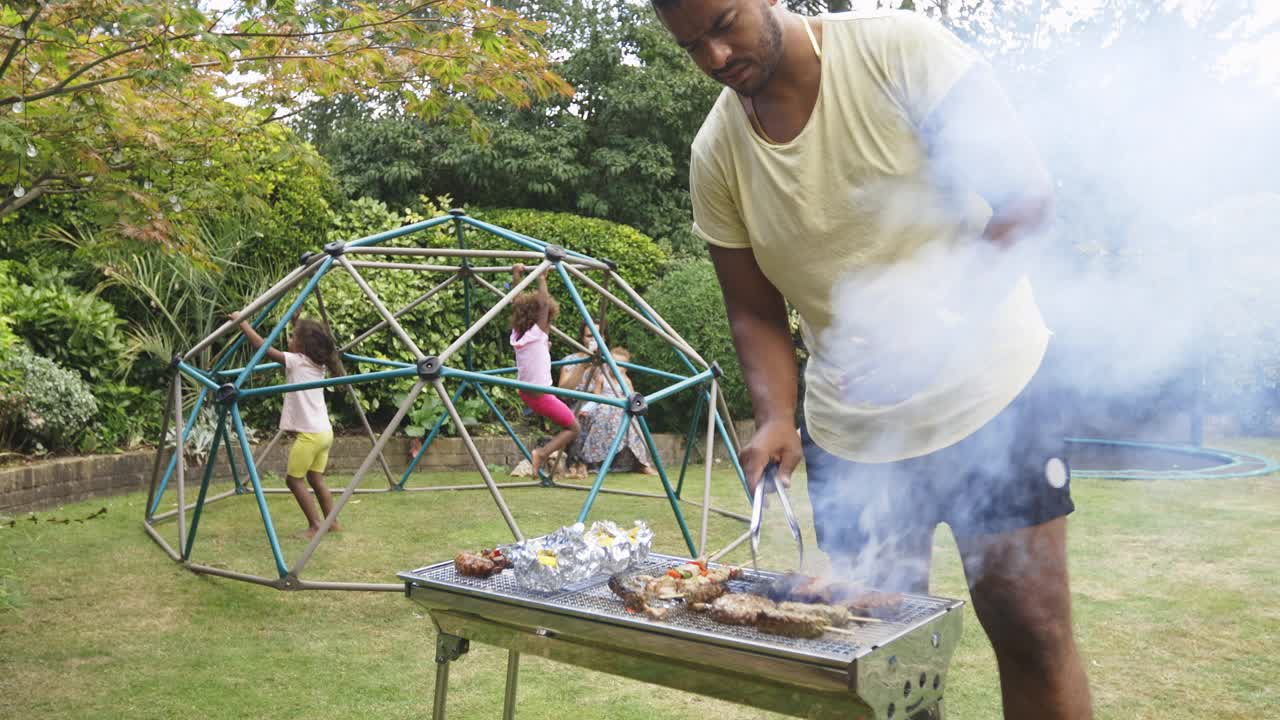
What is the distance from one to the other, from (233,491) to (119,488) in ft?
2.43

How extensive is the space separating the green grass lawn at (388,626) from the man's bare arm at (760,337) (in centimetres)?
156

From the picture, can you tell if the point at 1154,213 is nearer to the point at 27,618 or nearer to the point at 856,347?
the point at 856,347

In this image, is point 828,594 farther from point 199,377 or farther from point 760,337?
point 199,377

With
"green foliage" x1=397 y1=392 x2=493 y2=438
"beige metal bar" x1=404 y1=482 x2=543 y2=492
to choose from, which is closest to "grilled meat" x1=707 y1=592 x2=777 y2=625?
"beige metal bar" x1=404 y1=482 x2=543 y2=492

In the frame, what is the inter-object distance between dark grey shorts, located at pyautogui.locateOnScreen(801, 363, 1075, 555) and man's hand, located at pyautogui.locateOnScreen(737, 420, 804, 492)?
98mm

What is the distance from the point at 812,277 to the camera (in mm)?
1985

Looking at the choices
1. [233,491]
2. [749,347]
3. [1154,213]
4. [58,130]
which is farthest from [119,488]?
[1154,213]

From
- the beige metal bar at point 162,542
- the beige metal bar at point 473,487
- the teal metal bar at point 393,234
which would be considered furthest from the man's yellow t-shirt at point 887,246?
the beige metal bar at point 473,487

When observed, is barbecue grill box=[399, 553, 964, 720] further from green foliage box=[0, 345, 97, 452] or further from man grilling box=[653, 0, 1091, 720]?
green foliage box=[0, 345, 97, 452]

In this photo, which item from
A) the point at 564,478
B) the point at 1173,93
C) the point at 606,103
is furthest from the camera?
the point at 606,103

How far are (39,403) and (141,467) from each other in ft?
2.79

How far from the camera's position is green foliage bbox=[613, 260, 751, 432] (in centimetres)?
928

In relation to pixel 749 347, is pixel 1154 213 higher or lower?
higher

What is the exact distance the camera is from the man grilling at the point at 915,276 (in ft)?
5.71
